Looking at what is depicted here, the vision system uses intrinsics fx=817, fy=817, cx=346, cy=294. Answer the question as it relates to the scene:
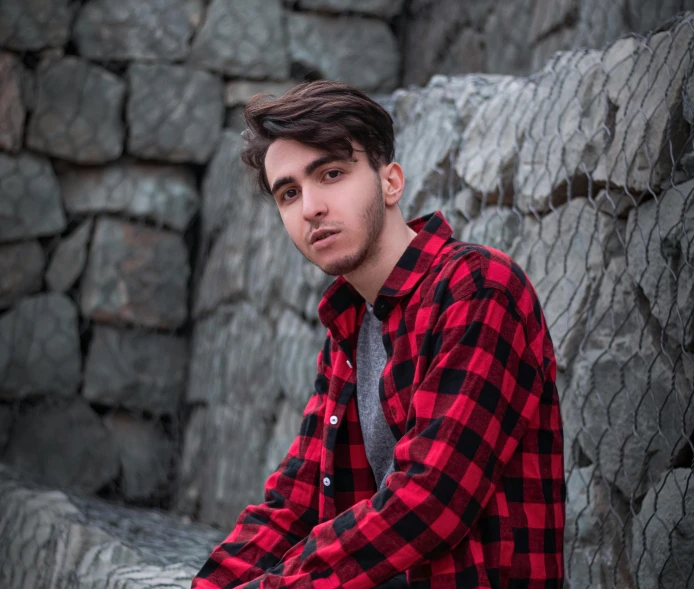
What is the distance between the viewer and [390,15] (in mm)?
3994

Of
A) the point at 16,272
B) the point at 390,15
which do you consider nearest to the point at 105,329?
the point at 16,272

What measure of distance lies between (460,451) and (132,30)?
134 inches

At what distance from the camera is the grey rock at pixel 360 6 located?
154 inches

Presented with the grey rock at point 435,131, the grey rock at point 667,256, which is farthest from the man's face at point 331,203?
the grey rock at point 435,131

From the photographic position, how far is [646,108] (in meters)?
1.61

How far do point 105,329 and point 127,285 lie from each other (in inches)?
9.3

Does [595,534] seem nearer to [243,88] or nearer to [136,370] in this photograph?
[136,370]

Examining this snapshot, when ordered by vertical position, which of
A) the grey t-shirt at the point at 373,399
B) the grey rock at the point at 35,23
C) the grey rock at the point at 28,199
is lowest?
the grey t-shirt at the point at 373,399

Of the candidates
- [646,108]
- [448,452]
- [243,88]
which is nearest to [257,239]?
[243,88]

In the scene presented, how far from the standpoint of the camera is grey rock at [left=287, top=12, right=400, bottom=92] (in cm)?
394

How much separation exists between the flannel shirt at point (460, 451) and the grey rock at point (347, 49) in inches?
115

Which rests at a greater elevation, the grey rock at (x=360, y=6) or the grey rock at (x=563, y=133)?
the grey rock at (x=360, y=6)

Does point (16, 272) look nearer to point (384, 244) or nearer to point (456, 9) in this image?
point (456, 9)

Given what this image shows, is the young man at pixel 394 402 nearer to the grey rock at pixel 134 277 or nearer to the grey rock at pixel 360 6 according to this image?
the grey rock at pixel 134 277
